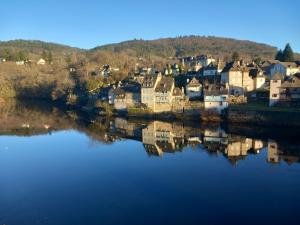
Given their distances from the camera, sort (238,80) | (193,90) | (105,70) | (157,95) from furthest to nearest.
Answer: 1. (105,70)
2. (193,90)
3. (157,95)
4. (238,80)

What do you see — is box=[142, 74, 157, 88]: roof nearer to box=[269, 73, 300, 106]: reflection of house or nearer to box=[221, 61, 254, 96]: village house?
box=[221, 61, 254, 96]: village house

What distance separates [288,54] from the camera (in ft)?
212

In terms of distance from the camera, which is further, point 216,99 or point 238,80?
point 238,80

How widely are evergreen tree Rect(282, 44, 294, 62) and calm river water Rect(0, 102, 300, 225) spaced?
30356 mm

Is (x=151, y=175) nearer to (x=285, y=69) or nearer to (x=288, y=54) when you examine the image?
(x=285, y=69)

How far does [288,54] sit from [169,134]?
1489 inches

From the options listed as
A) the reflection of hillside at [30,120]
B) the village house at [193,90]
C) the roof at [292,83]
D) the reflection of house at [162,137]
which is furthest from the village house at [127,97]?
the roof at [292,83]

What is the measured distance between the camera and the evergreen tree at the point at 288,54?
211ft

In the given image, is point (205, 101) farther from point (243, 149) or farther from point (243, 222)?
point (243, 222)

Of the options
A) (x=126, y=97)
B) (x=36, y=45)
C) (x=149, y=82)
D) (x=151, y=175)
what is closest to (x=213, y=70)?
(x=149, y=82)

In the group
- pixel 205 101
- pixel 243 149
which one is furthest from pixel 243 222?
pixel 205 101

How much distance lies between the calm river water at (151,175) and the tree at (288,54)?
3036 centimetres

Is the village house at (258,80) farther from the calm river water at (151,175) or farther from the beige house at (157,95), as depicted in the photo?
the calm river water at (151,175)

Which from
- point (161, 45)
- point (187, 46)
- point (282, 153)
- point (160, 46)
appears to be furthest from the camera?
point (161, 45)
